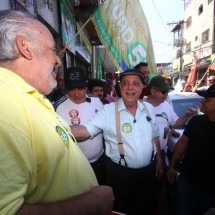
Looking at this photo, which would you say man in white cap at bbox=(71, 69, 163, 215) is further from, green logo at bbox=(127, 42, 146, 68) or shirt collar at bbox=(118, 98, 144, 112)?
green logo at bbox=(127, 42, 146, 68)

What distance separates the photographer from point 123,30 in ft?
12.1

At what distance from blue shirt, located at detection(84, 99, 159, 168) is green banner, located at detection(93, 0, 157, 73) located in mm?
1335

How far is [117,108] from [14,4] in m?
1.67

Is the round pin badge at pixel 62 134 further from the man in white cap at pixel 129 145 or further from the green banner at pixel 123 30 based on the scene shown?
the green banner at pixel 123 30

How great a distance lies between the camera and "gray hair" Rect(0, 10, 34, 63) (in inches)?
39.3

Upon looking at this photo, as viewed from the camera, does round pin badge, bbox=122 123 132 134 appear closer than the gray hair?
No

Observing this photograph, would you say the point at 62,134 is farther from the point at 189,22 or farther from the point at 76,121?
the point at 189,22

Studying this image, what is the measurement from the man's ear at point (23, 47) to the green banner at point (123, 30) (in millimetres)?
2624

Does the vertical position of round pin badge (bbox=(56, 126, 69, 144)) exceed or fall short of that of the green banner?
it falls short

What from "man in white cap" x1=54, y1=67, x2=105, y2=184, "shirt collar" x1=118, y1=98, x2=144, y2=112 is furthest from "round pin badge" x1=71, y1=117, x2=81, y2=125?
"shirt collar" x1=118, y1=98, x2=144, y2=112

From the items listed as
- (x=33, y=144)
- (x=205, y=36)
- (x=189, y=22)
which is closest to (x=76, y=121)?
(x=33, y=144)

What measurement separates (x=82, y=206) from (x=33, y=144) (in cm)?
33

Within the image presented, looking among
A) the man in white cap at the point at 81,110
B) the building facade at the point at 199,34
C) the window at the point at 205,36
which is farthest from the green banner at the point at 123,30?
the window at the point at 205,36

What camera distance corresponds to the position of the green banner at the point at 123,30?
3615 millimetres
